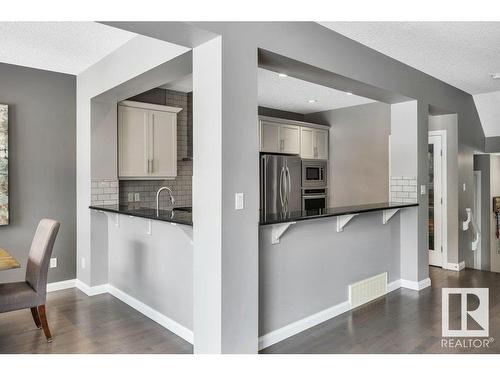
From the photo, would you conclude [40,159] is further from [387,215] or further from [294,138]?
[387,215]

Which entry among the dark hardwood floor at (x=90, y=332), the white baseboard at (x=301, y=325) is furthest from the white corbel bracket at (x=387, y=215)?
the dark hardwood floor at (x=90, y=332)

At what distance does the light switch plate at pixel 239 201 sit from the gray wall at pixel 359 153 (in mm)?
3952

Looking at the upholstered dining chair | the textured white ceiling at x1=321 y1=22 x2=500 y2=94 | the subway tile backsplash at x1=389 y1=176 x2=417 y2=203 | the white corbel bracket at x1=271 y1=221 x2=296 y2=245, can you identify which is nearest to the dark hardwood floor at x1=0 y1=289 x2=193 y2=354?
the upholstered dining chair

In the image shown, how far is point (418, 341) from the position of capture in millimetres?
2863

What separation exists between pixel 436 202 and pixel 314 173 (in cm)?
189

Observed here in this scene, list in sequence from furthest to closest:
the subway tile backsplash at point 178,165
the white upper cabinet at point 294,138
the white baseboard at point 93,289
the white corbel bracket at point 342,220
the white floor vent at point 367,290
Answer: the white upper cabinet at point 294,138 < the subway tile backsplash at point 178,165 < the white baseboard at point 93,289 < the white floor vent at point 367,290 < the white corbel bracket at point 342,220

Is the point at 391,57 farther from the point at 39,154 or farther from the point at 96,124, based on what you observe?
the point at 39,154

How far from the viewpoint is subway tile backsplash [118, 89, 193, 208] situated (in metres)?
4.60

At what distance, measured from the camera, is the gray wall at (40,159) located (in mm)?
3832

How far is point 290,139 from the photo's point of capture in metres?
5.97

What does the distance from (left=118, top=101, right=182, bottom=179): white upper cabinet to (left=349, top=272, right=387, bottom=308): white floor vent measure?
2474 millimetres

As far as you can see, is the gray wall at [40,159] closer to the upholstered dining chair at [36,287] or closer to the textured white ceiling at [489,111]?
the upholstered dining chair at [36,287]
